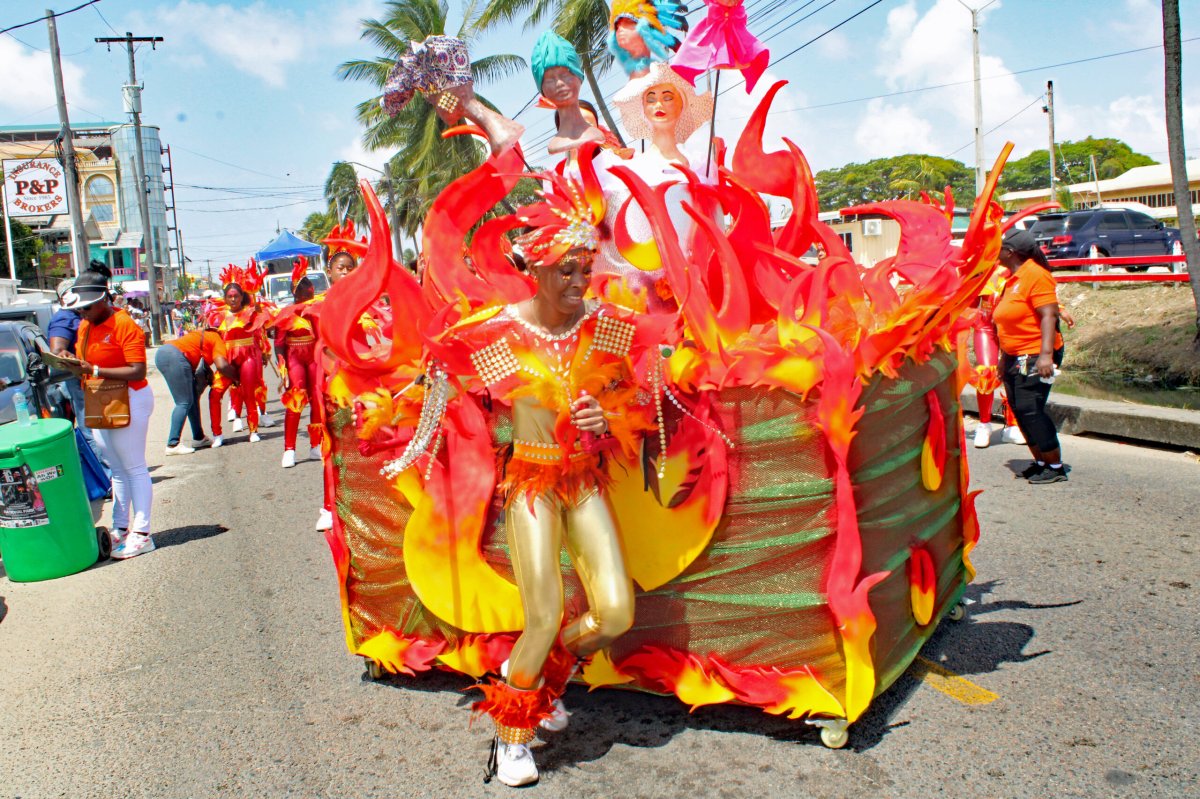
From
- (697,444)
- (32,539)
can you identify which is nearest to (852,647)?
(697,444)

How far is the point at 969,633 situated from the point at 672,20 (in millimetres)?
3226

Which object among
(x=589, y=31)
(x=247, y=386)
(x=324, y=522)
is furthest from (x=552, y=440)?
(x=589, y=31)

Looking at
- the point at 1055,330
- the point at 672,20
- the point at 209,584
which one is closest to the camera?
the point at 672,20

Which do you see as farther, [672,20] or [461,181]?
[672,20]

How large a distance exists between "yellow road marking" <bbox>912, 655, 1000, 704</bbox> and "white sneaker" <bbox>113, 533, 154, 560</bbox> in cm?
506

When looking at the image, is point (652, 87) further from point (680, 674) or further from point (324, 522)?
point (324, 522)

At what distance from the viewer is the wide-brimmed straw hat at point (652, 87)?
4.57m

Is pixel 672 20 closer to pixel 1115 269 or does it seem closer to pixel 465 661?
pixel 465 661

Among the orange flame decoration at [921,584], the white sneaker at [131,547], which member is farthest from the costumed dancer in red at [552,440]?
the white sneaker at [131,547]

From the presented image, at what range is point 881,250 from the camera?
31797 mm

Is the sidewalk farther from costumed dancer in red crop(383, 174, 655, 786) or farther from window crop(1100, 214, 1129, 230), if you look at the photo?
window crop(1100, 214, 1129, 230)

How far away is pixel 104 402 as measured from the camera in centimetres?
589

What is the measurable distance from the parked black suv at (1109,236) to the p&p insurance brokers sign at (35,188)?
29.6 m

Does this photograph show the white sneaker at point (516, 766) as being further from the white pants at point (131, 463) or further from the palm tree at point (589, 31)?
the palm tree at point (589, 31)
